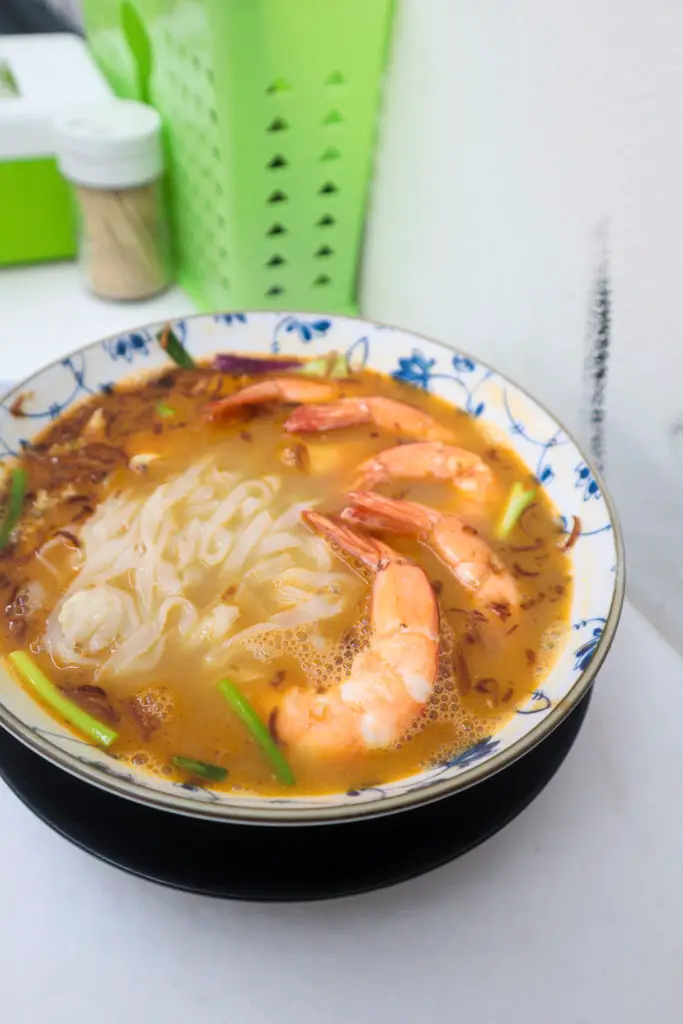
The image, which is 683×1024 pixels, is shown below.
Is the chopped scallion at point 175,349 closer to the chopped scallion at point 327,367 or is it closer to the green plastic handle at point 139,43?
the chopped scallion at point 327,367

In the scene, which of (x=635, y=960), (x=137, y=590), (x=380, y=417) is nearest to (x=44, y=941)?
(x=137, y=590)

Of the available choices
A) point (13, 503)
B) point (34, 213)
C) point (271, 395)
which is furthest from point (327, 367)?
point (34, 213)

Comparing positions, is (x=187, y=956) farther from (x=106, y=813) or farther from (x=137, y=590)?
(x=137, y=590)

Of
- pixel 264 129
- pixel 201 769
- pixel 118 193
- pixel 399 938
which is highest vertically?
pixel 264 129

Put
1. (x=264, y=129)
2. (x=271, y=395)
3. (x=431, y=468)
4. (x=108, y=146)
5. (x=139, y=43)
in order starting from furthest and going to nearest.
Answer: (x=139, y=43), (x=108, y=146), (x=264, y=129), (x=271, y=395), (x=431, y=468)

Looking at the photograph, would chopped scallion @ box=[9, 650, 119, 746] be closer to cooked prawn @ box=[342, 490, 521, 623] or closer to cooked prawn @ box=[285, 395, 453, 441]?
cooked prawn @ box=[342, 490, 521, 623]

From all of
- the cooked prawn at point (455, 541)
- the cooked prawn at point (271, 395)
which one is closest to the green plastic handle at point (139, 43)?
the cooked prawn at point (271, 395)

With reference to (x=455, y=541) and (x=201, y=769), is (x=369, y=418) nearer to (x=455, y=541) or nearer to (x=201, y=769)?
(x=455, y=541)
